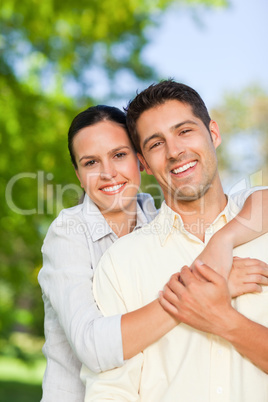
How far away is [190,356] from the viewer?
187 cm

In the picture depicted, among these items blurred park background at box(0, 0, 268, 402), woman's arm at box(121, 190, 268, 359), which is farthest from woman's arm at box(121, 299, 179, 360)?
blurred park background at box(0, 0, 268, 402)

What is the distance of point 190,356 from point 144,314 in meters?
0.24

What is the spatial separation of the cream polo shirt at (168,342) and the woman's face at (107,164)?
516 mm

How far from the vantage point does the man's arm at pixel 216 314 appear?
5.77 ft

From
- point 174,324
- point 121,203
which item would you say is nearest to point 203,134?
point 121,203

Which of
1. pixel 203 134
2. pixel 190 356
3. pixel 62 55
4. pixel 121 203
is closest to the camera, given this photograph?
pixel 190 356

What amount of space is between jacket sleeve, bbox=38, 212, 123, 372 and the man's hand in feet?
0.78

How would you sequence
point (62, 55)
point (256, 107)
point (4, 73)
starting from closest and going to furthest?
point (4, 73) → point (62, 55) → point (256, 107)

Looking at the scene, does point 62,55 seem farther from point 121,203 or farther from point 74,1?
point 121,203

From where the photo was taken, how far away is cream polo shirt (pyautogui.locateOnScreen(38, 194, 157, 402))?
186 centimetres

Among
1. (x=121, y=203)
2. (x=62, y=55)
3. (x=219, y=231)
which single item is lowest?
(x=219, y=231)
